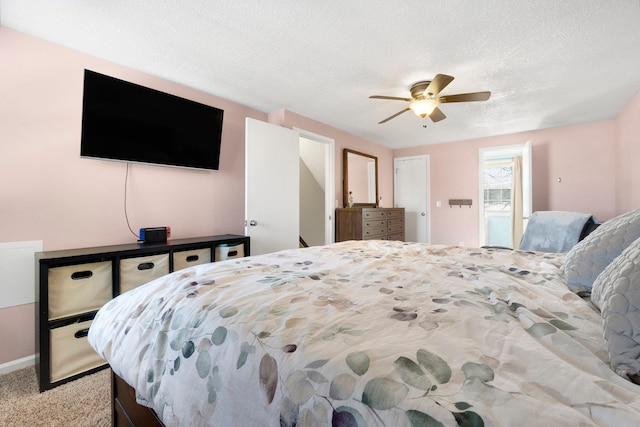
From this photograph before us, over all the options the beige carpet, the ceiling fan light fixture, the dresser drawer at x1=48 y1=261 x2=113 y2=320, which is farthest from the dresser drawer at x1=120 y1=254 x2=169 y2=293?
the ceiling fan light fixture

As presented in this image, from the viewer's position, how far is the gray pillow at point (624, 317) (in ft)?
1.73

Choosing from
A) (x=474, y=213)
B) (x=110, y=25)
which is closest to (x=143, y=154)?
(x=110, y=25)

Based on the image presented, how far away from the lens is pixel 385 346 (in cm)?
61

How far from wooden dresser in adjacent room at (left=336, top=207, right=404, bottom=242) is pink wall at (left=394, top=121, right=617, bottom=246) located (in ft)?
4.32

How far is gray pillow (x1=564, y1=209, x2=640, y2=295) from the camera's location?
1.01 meters

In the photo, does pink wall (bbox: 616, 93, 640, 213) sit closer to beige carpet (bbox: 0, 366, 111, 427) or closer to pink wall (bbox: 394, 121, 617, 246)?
pink wall (bbox: 394, 121, 617, 246)

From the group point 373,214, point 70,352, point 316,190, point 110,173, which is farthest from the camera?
point 316,190

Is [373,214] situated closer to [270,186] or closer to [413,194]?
[413,194]

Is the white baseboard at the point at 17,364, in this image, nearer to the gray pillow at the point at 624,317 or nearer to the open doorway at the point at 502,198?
the gray pillow at the point at 624,317

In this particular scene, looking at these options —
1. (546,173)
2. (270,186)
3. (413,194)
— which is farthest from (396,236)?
(270,186)

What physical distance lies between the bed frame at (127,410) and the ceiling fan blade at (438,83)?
8.59 feet

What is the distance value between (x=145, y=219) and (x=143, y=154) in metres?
0.60

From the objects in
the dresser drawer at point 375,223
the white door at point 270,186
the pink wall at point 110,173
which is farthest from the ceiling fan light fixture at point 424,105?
the dresser drawer at point 375,223

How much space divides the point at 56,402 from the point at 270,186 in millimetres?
2396
